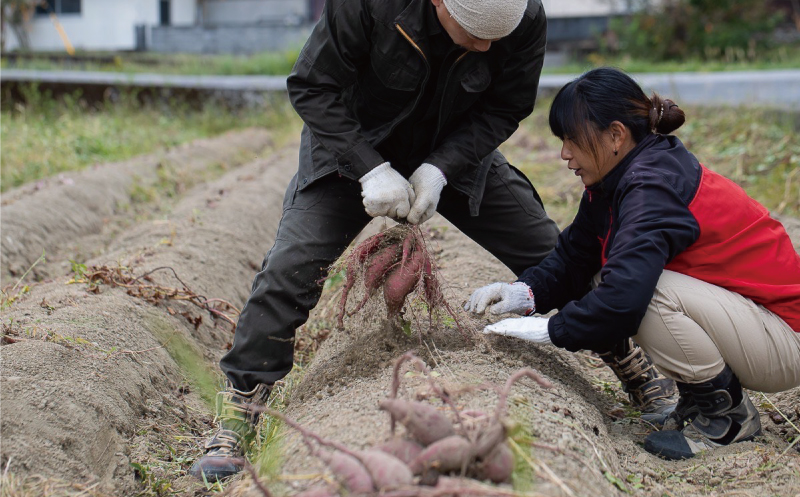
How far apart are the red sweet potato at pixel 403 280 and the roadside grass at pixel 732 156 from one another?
273 centimetres

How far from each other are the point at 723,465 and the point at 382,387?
3.36 ft

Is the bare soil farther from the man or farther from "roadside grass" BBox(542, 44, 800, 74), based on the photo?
"roadside grass" BBox(542, 44, 800, 74)

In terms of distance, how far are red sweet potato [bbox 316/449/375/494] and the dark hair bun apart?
145 cm

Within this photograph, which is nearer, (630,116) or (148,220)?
(630,116)

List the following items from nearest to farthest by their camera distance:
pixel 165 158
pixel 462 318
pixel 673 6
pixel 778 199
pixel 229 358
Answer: pixel 229 358 → pixel 462 318 → pixel 778 199 → pixel 165 158 → pixel 673 6

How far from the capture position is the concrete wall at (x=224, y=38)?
1947 cm

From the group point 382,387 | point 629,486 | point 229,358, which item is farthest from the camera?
point 229,358

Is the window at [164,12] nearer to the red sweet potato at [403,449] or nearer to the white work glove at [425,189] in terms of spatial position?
the white work glove at [425,189]

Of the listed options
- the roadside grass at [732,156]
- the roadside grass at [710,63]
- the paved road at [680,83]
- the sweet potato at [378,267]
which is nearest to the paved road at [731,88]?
the paved road at [680,83]

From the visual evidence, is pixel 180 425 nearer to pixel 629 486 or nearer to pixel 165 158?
pixel 629 486

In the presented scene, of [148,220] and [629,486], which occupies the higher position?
[629,486]

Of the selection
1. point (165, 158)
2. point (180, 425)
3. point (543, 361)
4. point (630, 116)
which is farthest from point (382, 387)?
point (165, 158)

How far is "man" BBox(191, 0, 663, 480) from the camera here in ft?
7.73

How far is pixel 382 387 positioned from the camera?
2209mm
